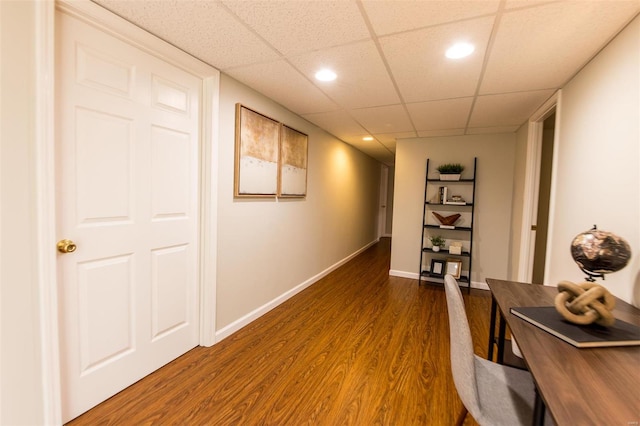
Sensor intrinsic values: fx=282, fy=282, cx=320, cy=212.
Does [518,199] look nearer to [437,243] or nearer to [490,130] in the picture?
[490,130]

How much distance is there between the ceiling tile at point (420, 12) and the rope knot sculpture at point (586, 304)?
136 centimetres

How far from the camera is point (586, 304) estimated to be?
1064 mm

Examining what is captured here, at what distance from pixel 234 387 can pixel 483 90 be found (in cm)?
302

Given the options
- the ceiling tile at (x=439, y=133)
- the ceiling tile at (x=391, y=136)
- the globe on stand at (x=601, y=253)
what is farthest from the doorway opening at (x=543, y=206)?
the globe on stand at (x=601, y=253)

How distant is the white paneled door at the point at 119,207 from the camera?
1479 mm

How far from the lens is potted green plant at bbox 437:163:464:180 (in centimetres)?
405

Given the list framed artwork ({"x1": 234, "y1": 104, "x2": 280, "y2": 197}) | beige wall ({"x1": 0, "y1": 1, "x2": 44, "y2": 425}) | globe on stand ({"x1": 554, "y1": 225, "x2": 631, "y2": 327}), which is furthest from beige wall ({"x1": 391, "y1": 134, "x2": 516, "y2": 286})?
beige wall ({"x1": 0, "y1": 1, "x2": 44, "y2": 425})

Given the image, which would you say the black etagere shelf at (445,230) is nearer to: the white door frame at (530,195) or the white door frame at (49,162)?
the white door frame at (530,195)

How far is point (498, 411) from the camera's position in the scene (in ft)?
3.56

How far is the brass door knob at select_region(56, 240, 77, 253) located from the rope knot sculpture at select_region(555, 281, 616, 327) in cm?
228

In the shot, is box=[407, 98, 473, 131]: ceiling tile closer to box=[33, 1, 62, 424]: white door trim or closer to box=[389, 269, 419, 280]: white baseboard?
box=[389, 269, 419, 280]: white baseboard

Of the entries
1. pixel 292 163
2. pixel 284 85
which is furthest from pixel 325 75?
pixel 292 163

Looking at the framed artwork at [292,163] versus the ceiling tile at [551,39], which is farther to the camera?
the framed artwork at [292,163]

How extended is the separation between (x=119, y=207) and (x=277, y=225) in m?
1.60
